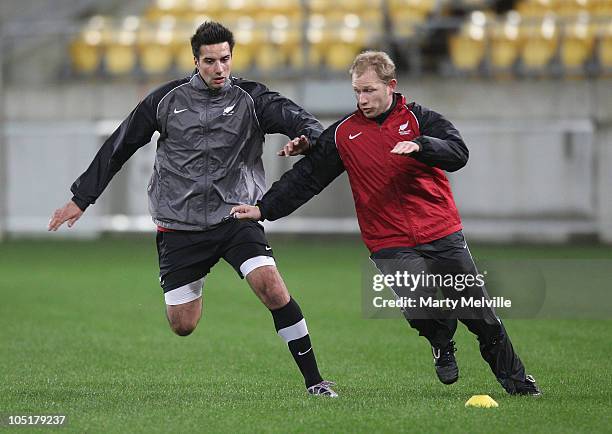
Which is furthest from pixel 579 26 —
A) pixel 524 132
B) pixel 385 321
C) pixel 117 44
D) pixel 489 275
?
pixel 489 275

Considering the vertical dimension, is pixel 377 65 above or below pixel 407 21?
above

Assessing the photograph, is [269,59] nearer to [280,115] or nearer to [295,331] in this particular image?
[280,115]

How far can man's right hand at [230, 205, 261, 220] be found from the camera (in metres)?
7.04

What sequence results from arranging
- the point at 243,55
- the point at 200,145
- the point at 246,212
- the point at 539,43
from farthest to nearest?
the point at 243,55
the point at 539,43
the point at 200,145
the point at 246,212

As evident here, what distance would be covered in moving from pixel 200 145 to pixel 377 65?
4.15ft

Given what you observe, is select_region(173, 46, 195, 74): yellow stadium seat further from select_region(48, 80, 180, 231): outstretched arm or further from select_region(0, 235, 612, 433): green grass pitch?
select_region(48, 80, 180, 231): outstretched arm

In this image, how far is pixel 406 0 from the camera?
2059 centimetres

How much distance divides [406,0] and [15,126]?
7172 mm

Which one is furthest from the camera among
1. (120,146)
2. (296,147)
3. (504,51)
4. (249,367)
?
(504,51)

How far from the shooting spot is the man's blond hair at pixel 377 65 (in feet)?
22.0

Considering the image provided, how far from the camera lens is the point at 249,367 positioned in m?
8.62

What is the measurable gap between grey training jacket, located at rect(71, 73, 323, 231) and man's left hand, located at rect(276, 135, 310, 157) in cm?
32

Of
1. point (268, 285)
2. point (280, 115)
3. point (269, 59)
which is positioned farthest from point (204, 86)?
point (269, 59)

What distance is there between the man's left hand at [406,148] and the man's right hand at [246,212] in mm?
1026
